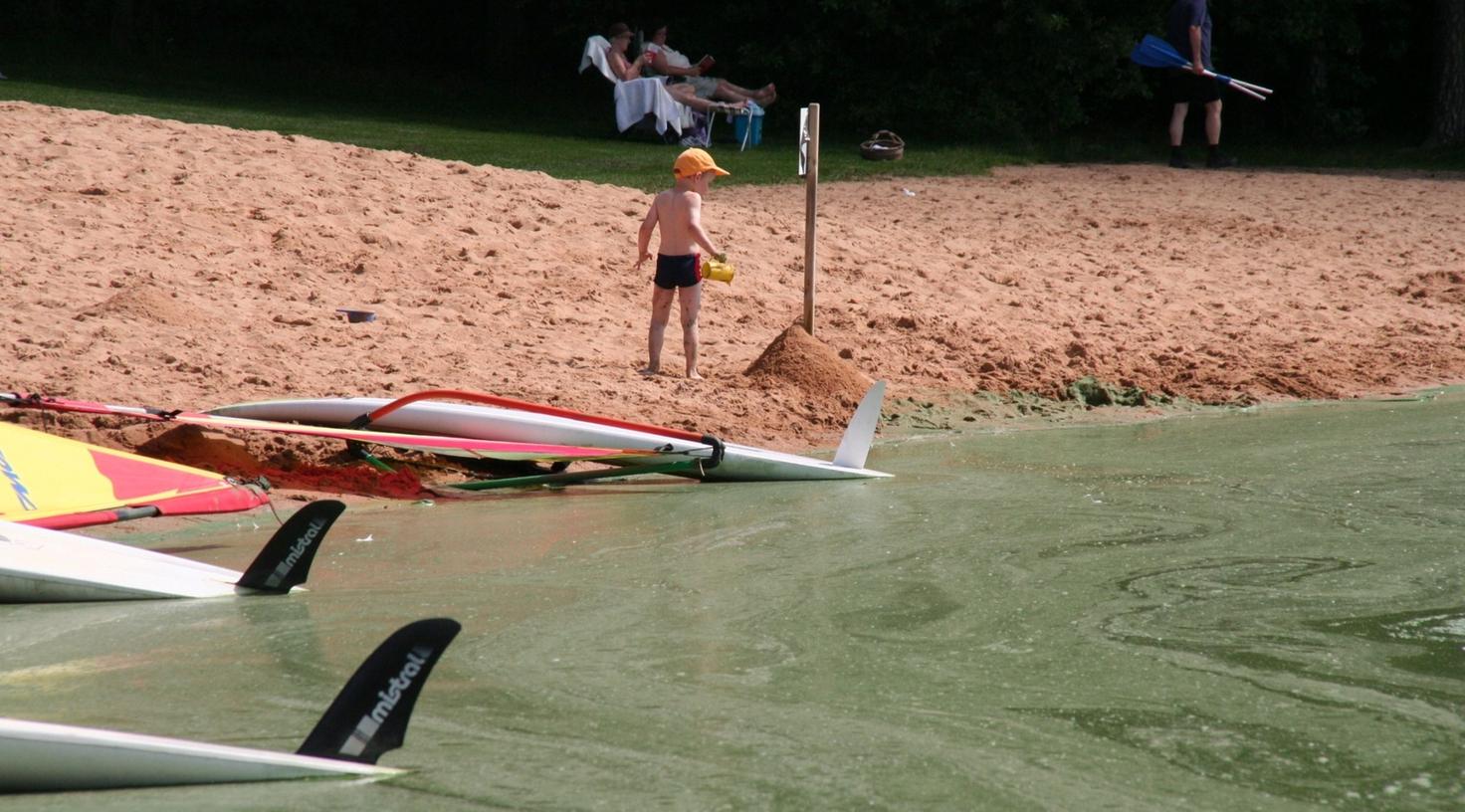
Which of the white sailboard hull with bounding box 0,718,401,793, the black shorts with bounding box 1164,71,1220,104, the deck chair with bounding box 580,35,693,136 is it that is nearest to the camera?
the white sailboard hull with bounding box 0,718,401,793

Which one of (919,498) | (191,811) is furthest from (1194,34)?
(191,811)

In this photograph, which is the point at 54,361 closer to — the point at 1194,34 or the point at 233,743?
the point at 233,743

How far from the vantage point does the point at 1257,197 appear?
15.0m

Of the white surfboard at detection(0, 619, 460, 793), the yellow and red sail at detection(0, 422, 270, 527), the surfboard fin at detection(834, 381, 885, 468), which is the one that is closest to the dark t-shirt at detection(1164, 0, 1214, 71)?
the surfboard fin at detection(834, 381, 885, 468)

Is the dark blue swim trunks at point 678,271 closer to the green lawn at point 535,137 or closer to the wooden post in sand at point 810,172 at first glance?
the wooden post in sand at point 810,172

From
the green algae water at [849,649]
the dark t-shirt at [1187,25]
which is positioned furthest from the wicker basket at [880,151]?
the green algae water at [849,649]

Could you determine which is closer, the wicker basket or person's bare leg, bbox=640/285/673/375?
person's bare leg, bbox=640/285/673/375

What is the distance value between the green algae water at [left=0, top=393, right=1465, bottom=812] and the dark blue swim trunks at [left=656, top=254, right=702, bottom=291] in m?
1.75

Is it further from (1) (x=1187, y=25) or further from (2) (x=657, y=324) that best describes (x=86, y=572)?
(1) (x=1187, y=25)

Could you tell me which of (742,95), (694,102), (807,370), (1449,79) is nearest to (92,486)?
(807,370)

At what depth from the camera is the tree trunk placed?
1886 centimetres

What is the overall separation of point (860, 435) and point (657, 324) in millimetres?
1923

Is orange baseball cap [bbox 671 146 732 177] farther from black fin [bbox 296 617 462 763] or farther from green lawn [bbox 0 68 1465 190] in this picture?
black fin [bbox 296 617 462 763]

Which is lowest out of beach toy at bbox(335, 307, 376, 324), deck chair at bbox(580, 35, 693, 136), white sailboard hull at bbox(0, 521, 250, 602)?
white sailboard hull at bbox(0, 521, 250, 602)
